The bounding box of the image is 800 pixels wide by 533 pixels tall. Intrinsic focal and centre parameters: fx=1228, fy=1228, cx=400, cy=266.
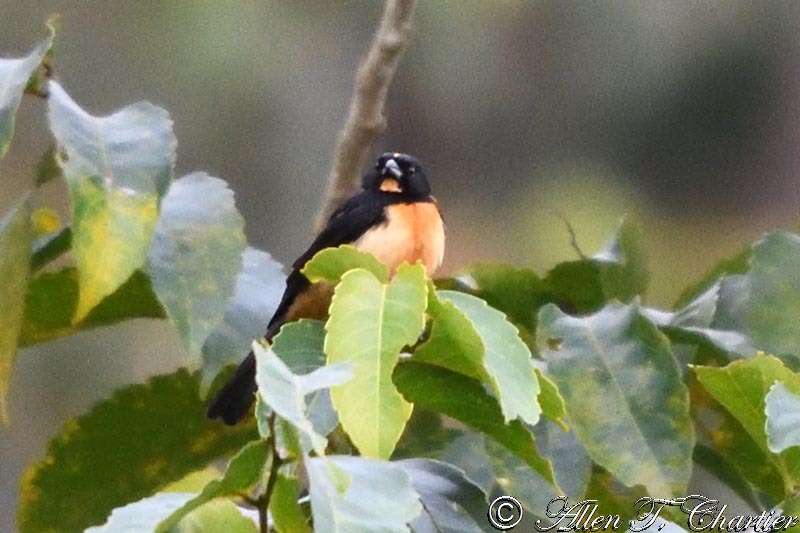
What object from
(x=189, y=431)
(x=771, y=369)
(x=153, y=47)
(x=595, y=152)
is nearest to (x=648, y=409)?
(x=771, y=369)

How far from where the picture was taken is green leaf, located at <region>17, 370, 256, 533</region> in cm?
107

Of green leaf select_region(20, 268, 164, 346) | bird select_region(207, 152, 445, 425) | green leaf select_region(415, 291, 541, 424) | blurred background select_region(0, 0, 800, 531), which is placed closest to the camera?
green leaf select_region(415, 291, 541, 424)

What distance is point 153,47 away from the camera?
6.33 feet

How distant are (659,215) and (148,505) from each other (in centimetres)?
123

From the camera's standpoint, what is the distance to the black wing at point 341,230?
4.14 feet

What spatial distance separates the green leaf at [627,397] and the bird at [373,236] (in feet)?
1.07

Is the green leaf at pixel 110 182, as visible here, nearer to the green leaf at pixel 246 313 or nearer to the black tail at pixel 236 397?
the green leaf at pixel 246 313

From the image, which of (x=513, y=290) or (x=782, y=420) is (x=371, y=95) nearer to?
(x=513, y=290)

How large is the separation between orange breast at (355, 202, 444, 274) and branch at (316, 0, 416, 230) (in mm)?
236

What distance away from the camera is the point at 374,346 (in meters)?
0.63

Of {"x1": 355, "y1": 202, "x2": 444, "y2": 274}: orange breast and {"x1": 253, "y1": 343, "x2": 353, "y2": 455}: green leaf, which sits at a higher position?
{"x1": 253, "y1": 343, "x2": 353, "y2": 455}: green leaf

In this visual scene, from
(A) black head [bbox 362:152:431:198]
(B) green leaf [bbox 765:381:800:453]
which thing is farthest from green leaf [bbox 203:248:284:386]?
(A) black head [bbox 362:152:431:198]

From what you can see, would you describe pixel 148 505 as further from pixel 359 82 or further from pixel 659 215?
pixel 659 215

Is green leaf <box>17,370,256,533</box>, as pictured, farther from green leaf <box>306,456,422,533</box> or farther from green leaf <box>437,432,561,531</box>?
green leaf <box>306,456,422,533</box>
